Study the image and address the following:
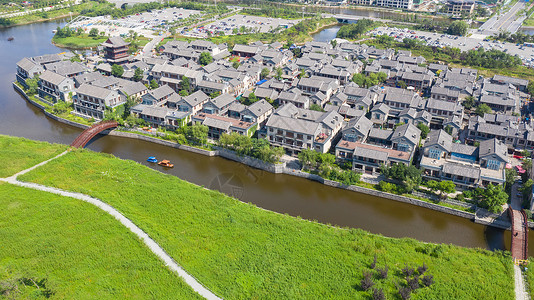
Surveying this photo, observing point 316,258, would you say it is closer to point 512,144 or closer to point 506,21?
point 512,144

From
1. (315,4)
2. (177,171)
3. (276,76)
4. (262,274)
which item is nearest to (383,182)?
(262,274)

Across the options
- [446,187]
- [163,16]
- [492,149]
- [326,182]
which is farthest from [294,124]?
[163,16]

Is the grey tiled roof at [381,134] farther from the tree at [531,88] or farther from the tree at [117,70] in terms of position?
the tree at [117,70]

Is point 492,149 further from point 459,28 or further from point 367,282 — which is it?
point 459,28

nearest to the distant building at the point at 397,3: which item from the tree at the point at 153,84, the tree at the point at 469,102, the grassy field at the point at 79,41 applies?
the tree at the point at 469,102

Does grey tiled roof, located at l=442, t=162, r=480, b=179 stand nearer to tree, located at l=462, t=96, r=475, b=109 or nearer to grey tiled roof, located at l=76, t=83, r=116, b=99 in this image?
tree, located at l=462, t=96, r=475, b=109

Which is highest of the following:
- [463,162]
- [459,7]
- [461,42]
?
[459,7]
